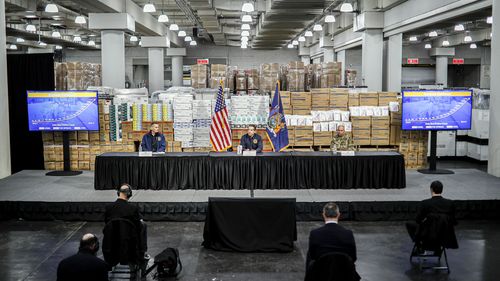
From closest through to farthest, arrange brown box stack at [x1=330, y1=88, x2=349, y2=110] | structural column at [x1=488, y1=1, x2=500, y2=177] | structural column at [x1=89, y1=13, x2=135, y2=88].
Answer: structural column at [x1=488, y1=1, x2=500, y2=177] → brown box stack at [x1=330, y1=88, x2=349, y2=110] → structural column at [x1=89, y1=13, x2=135, y2=88]

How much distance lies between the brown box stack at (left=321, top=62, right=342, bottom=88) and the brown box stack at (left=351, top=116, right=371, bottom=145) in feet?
7.53

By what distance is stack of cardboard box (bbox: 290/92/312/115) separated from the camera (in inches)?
614

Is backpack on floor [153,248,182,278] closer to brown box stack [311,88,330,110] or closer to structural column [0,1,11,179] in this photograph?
structural column [0,1,11,179]

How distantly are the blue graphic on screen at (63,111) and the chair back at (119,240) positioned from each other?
7275 millimetres

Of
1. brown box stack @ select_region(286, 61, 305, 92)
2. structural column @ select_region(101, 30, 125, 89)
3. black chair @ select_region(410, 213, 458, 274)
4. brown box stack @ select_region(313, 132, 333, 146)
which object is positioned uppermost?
structural column @ select_region(101, 30, 125, 89)

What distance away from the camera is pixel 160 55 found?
31.5 m

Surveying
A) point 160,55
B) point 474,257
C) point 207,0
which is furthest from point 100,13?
point 474,257

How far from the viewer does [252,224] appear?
912 cm

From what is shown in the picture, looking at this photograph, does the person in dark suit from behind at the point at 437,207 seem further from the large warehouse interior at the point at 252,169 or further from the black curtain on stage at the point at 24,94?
the black curtain on stage at the point at 24,94

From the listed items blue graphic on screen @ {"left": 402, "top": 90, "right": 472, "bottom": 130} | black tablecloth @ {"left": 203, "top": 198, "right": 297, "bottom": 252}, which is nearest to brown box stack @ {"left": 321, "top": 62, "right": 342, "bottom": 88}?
blue graphic on screen @ {"left": 402, "top": 90, "right": 472, "bottom": 130}

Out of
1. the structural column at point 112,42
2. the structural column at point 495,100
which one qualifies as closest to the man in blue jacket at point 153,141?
the structural column at point 495,100

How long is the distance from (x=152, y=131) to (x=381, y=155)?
5.23 metres

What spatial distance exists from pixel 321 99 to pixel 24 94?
8.30 metres

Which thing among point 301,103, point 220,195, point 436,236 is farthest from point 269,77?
point 436,236
